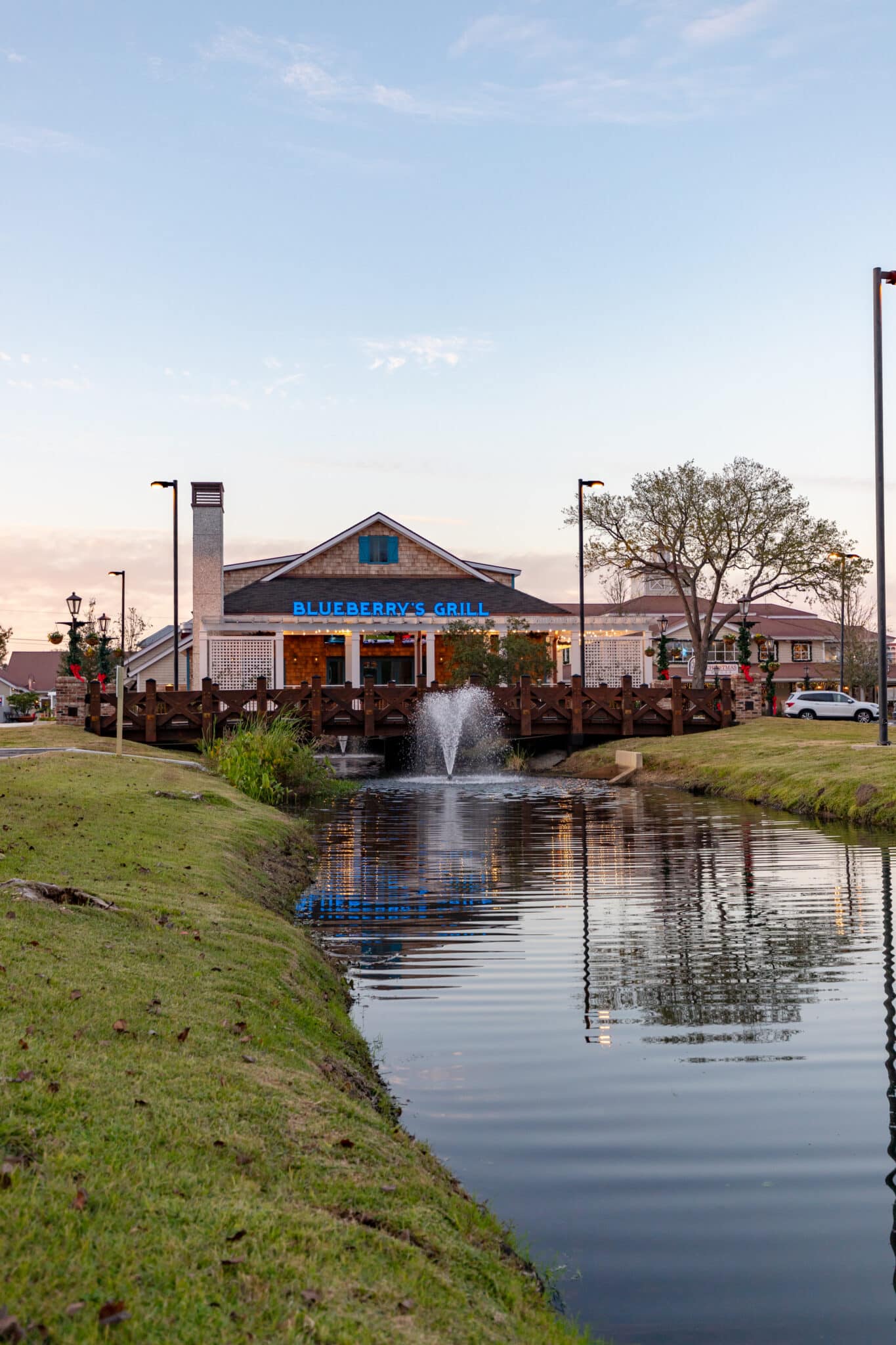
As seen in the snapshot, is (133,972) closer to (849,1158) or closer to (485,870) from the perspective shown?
(849,1158)

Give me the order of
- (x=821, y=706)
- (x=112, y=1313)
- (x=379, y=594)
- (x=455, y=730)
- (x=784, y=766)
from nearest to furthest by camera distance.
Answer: (x=112, y=1313)
(x=784, y=766)
(x=455, y=730)
(x=379, y=594)
(x=821, y=706)

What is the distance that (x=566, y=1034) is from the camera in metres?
8.83

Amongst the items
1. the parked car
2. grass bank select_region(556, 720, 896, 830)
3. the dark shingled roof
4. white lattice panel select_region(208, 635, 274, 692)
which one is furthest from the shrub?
the parked car

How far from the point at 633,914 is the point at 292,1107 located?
28.1 ft

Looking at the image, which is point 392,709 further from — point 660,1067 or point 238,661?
point 660,1067

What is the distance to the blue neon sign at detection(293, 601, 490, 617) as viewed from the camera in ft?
164

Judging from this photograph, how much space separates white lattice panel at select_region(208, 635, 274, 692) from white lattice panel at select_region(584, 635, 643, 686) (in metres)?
13.2

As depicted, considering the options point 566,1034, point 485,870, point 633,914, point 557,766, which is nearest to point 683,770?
point 557,766

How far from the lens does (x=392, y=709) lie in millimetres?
41062

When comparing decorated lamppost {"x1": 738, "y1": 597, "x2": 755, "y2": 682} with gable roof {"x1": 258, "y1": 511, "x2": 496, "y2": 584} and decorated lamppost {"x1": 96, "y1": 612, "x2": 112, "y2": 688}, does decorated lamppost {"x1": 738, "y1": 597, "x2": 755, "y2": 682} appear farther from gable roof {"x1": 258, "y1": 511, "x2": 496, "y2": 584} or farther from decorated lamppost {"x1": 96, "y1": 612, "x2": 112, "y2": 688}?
decorated lamppost {"x1": 96, "y1": 612, "x2": 112, "y2": 688}

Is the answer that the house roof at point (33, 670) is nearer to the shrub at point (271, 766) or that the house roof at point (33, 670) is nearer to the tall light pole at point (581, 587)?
the tall light pole at point (581, 587)

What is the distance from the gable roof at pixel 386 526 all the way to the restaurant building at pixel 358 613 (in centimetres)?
5

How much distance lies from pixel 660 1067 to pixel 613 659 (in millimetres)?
43656

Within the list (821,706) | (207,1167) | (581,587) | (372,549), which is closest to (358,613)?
(372,549)
